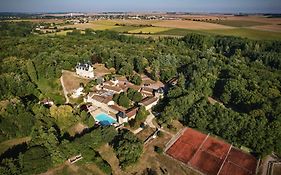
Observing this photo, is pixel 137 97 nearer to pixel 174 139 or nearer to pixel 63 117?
pixel 174 139

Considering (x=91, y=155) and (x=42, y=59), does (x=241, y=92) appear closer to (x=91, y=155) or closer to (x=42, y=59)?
(x=91, y=155)

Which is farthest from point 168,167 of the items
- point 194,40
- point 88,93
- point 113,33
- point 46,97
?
point 113,33

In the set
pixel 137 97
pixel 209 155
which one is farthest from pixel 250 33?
pixel 209 155

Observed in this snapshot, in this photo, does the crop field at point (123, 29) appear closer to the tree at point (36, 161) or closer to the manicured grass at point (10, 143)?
the manicured grass at point (10, 143)

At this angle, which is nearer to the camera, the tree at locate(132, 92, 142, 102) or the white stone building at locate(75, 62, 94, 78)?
the tree at locate(132, 92, 142, 102)

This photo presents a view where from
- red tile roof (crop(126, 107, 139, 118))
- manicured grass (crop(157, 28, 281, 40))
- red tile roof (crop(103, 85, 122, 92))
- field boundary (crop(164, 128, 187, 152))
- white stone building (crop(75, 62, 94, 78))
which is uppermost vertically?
manicured grass (crop(157, 28, 281, 40))

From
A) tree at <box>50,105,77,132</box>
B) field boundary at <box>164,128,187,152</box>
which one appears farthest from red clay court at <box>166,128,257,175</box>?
tree at <box>50,105,77,132</box>

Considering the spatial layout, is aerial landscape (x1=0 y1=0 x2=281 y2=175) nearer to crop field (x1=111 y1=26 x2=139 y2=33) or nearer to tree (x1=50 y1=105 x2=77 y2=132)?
tree (x1=50 y1=105 x2=77 y2=132)
